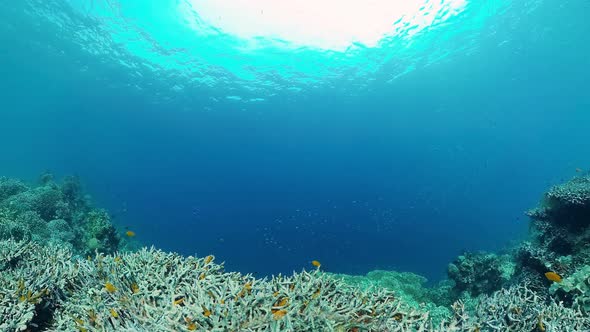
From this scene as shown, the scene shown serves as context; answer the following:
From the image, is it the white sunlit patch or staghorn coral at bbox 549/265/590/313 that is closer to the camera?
staghorn coral at bbox 549/265/590/313

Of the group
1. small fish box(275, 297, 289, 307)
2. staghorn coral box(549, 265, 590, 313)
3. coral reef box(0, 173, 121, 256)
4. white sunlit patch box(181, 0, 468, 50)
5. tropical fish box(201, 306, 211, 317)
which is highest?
white sunlit patch box(181, 0, 468, 50)

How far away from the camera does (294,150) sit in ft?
236

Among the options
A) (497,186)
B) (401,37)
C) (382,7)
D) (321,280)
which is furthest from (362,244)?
(497,186)

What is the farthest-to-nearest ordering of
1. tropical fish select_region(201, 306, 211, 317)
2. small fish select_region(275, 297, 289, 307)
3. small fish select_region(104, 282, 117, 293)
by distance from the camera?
small fish select_region(104, 282, 117, 293), small fish select_region(275, 297, 289, 307), tropical fish select_region(201, 306, 211, 317)

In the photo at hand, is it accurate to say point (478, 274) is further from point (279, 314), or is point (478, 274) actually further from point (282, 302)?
point (279, 314)

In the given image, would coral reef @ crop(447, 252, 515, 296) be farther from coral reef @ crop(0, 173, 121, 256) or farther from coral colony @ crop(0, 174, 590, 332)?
coral reef @ crop(0, 173, 121, 256)

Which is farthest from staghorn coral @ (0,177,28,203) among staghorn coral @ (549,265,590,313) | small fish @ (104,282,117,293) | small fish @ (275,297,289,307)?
staghorn coral @ (549,265,590,313)

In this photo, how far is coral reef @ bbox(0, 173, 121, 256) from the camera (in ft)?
34.2

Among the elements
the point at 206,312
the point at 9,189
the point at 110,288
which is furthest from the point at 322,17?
the point at 206,312

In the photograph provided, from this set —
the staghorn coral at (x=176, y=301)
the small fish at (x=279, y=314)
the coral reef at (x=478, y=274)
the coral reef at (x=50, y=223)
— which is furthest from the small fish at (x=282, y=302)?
the coral reef at (x=478, y=274)

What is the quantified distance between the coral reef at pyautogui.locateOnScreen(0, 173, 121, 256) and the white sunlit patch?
16.1 m

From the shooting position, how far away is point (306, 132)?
60.5 meters

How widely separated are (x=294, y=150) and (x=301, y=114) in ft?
73.4

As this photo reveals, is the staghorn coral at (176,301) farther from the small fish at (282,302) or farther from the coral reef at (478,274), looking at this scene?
the coral reef at (478,274)
